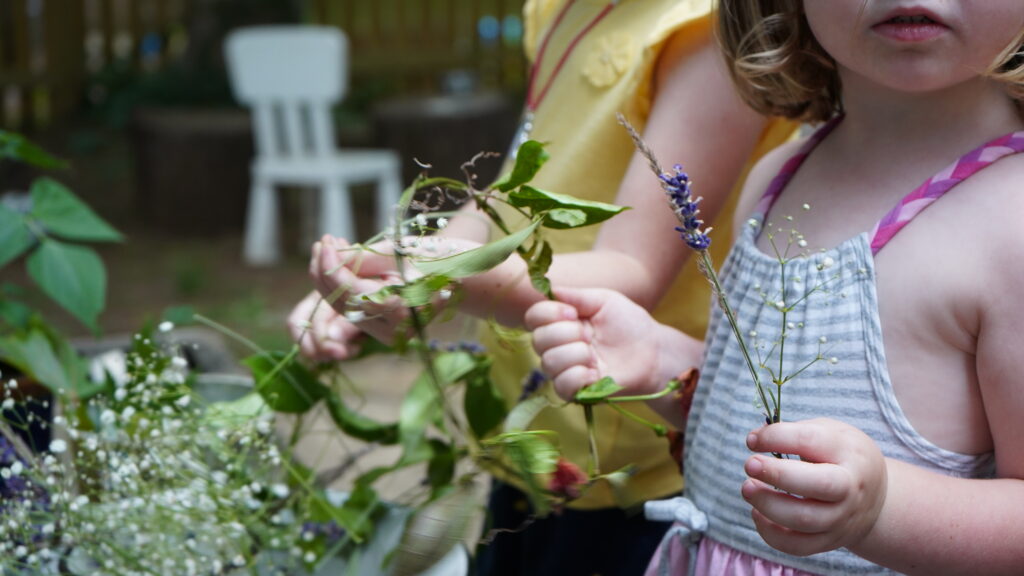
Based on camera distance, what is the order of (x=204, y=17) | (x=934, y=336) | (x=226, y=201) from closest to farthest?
(x=934, y=336), (x=226, y=201), (x=204, y=17)

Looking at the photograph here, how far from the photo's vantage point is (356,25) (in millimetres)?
8289

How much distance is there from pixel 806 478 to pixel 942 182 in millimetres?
274

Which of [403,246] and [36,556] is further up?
[403,246]

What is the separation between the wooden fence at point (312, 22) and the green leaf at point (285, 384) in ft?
22.4

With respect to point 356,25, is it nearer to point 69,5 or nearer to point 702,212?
point 69,5

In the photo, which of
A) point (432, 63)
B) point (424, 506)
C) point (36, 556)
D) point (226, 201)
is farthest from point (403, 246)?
point (432, 63)

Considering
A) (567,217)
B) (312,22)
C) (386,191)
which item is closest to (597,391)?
(567,217)

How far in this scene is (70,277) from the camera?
146 cm

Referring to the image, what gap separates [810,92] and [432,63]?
7.33 meters

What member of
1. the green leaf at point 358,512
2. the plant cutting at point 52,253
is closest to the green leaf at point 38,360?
the plant cutting at point 52,253

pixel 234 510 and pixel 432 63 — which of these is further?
pixel 432 63

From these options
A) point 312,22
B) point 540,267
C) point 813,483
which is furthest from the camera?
point 312,22

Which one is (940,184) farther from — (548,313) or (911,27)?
(548,313)

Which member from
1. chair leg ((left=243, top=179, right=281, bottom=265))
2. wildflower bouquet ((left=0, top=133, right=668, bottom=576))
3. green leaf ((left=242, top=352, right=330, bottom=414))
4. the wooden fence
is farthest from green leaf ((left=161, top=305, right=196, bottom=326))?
the wooden fence
